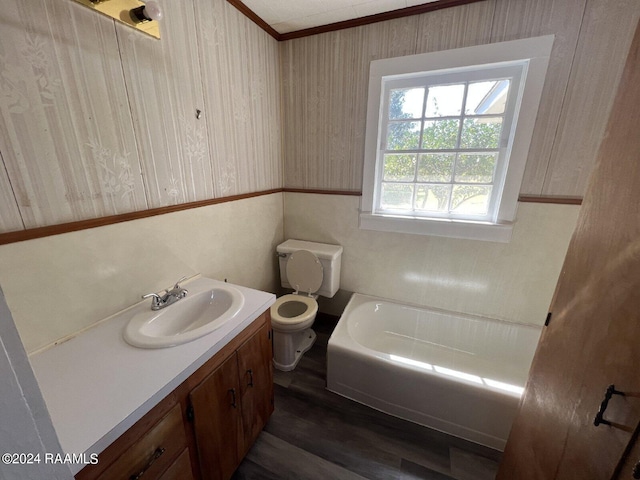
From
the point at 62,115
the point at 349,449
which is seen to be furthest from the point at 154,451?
the point at 62,115

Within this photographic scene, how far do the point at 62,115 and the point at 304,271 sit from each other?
1575 mm

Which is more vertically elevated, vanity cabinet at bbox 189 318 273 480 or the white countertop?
the white countertop

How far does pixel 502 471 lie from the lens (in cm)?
104

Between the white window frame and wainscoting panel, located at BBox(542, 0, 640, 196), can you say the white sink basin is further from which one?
wainscoting panel, located at BBox(542, 0, 640, 196)

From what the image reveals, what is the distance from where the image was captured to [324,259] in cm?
202

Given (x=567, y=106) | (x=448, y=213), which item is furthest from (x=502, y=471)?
(x=567, y=106)

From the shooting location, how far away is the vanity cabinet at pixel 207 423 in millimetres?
703

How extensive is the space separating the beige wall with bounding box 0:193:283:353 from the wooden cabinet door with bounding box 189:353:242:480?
1.84ft

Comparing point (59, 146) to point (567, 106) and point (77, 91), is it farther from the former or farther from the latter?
point (567, 106)

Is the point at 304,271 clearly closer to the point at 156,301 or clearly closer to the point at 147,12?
the point at 156,301

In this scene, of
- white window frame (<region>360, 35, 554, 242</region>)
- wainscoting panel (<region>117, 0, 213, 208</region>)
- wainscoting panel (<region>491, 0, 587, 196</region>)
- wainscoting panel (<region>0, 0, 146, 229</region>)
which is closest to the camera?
wainscoting panel (<region>0, 0, 146, 229</region>)

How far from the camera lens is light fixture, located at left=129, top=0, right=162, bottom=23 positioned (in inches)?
36.7

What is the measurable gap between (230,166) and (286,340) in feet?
4.09

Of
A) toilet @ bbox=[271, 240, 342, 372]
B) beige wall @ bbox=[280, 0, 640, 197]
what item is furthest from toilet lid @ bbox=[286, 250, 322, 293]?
beige wall @ bbox=[280, 0, 640, 197]
